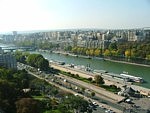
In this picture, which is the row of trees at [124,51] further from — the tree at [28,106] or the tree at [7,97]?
the tree at [28,106]

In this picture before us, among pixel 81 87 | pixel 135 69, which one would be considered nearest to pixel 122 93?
pixel 81 87

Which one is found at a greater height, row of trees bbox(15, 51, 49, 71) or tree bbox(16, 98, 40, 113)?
tree bbox(16, 98, 40, 113)

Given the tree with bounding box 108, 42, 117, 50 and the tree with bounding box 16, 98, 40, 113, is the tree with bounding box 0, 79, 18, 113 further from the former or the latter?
the tree with bounding box 108, 42, 117, 50

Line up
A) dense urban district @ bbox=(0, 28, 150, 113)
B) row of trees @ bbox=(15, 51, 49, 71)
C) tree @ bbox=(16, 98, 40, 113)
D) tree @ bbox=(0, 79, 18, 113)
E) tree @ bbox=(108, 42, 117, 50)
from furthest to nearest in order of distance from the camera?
tree @ bbox=(108, 42, 117, 50) → row of trees @ bbox=(15, 51, 49, 71) → dense urban district @ bbox=(0, 28, 150, 113) → tree @ bbox=(0, 79, 18, 113) → tree @ bbox=(16, 98, 40, 113)

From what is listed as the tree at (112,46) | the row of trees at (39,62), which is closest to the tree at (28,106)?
the row of trees at (39,62)

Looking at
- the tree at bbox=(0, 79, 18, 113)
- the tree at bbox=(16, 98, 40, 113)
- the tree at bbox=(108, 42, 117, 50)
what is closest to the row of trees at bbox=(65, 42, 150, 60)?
the tree at bbox=(108, 42, 117, 50)

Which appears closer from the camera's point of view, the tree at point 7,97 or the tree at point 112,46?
the tree at point 7,97

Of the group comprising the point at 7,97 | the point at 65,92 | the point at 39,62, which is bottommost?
the point at 65,92

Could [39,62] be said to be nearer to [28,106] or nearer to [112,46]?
[112,46]

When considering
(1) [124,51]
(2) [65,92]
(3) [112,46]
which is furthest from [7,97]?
(3) [112,46]

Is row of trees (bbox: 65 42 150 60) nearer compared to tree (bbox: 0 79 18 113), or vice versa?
tree (bbox: 0 79 18 113)

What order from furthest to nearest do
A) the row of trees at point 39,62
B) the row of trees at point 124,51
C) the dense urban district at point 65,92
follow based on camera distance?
the row of trees at point 124,51 < the row of trees at point 39,62 < the dense urban district at point 65,92

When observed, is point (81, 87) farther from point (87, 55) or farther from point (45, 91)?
point (87, 55)
